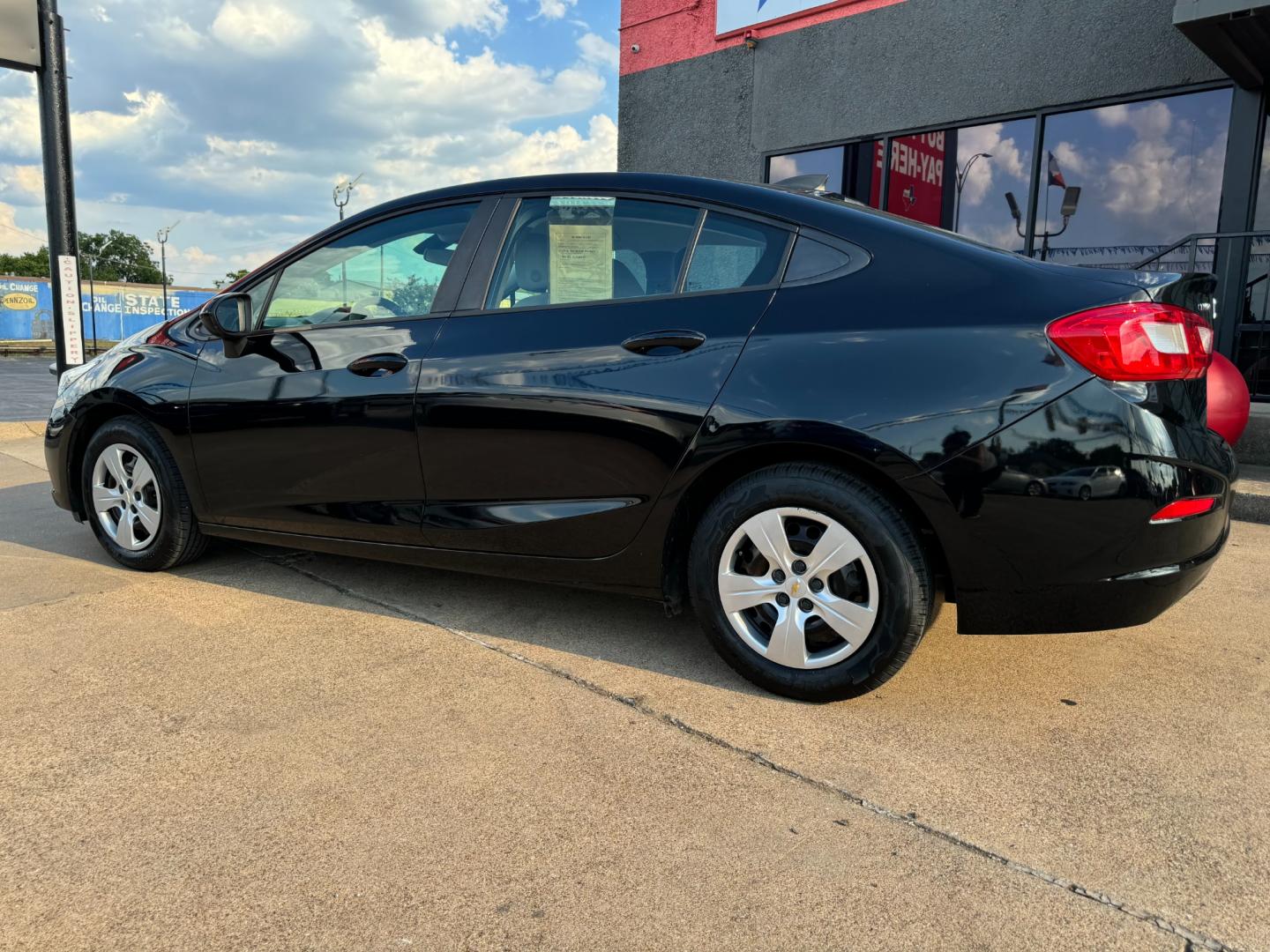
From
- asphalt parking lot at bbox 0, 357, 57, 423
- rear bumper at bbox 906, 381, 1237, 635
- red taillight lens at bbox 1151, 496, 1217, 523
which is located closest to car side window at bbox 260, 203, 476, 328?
rear bumper at bbox 906, 381, 1237, 635

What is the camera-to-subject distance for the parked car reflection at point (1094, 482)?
233 centimetres

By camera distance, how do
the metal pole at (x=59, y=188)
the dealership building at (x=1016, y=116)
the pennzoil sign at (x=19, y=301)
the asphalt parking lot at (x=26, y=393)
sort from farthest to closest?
the pennzoil sign at (x=19, y=301) < the asphalt parking lot at (x=26, y=393) < the metal pole at (x=59, y=188) < the dealership building at (x=1016, y=116)

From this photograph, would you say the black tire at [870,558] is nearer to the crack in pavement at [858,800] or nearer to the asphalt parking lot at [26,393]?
the crack in pavement at [858,800]

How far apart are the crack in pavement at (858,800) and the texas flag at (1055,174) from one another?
755 centimetres

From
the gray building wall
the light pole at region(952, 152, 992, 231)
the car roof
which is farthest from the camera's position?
the light pole at region(952, 152, 992, 231)

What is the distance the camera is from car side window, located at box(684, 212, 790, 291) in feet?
9.08

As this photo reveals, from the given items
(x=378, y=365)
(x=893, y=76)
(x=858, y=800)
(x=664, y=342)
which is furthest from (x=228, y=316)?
(x=893, y=76)

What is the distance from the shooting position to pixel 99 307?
5069 cm

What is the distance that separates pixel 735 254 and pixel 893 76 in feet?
25.3

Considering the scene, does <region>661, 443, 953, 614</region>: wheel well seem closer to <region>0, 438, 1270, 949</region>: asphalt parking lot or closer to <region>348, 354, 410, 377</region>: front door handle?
<region>0, 438, 1270, 949</region>: asphalt parking lot

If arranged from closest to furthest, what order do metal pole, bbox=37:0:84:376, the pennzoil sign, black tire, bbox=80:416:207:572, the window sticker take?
1. the window sticker
2. black tire, bbox=80:416:207:572
3. metal pole, bbox=37:0:84:376
4. the pennzoil sign

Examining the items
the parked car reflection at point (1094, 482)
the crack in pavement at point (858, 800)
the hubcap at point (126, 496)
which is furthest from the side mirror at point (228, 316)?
the parked car reflection at point (1094, 482)

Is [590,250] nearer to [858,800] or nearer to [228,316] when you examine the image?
[228,316]

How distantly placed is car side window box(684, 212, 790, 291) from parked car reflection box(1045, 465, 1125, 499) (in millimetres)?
996
